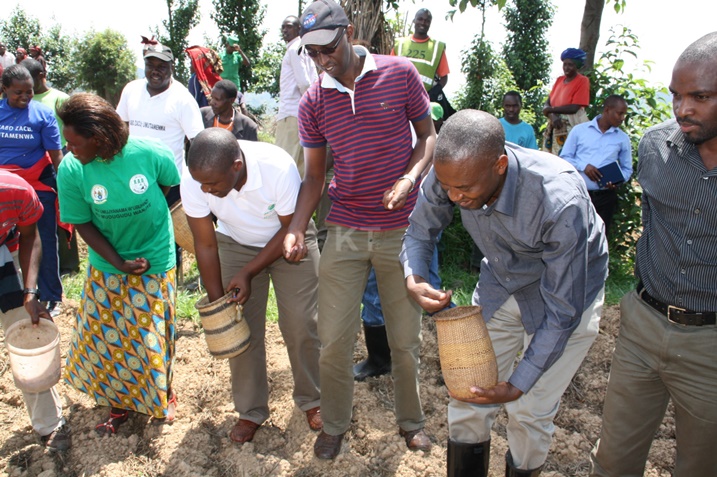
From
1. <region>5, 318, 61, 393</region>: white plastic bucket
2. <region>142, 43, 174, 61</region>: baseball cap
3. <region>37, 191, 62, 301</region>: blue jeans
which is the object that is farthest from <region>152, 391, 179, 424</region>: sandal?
<region>142, 43, 174, 61</region>: baseball cap

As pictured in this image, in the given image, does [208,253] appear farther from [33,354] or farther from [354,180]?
[33,354]

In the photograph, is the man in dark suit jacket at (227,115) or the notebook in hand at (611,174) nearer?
the notebook in hand at (611,174)

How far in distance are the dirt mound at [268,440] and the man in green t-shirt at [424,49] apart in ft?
11.4

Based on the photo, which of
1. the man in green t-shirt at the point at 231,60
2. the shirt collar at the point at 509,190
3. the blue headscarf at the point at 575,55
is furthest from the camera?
the man in green t-shirt at the point at 231,60

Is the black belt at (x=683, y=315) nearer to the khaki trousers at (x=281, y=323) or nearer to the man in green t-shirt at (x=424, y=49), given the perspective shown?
the khaki trousers at (x=281, y=323)

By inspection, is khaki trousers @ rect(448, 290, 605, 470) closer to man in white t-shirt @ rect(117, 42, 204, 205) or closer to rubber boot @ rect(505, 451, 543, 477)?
rubber boot @ rect(505, 451, 543, 477)

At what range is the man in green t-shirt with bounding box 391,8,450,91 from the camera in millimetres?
6301

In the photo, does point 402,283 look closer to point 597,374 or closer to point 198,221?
point 198,221

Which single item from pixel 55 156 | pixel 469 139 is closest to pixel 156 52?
pixel 55 156

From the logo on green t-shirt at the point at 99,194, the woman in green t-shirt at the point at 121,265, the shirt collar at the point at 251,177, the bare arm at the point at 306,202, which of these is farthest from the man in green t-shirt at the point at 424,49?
the logo on green t-shirt at the point at 99,194

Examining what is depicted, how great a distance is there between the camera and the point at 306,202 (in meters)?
3.02

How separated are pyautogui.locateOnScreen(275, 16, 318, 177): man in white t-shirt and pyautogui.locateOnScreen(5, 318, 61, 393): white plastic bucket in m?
2.95

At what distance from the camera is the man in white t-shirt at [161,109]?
4871 mm

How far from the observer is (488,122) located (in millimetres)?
2062
